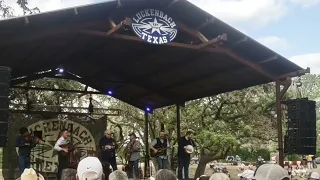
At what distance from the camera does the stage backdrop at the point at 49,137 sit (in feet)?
41.3

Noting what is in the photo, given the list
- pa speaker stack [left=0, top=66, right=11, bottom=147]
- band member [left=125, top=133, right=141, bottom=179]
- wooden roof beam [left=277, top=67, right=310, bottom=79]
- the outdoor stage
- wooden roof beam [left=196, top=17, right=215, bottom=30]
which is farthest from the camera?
band member [left=125, top=133, right=141, bottom=179]

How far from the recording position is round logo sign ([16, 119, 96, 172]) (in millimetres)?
13086

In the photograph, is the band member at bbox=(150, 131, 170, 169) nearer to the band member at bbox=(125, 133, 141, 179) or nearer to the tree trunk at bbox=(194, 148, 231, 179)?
the band member at bbox=(125, 133, 141, 179)

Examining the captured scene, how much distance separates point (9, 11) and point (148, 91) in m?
4.57

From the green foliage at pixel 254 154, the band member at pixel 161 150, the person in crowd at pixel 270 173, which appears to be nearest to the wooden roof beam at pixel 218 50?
the band member at pixel 161 150

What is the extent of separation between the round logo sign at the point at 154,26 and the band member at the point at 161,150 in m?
3.35

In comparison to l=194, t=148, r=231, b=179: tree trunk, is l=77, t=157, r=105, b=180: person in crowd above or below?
above

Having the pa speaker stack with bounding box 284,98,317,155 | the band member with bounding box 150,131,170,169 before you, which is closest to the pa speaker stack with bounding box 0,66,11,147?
the band member with bounding box 150,131,170,169

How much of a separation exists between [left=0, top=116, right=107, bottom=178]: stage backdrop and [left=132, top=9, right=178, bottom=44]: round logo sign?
221 inches

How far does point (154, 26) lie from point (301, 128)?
3.46 meters

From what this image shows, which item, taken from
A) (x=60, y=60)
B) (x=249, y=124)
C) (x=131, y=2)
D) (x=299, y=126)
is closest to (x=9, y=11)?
(x=60, y=60)

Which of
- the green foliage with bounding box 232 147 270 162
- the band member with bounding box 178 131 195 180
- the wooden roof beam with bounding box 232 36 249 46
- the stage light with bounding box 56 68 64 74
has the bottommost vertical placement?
the green foliage with bounding box 232 147 270 162

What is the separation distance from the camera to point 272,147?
27766 mm

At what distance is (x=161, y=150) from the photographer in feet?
37.1
